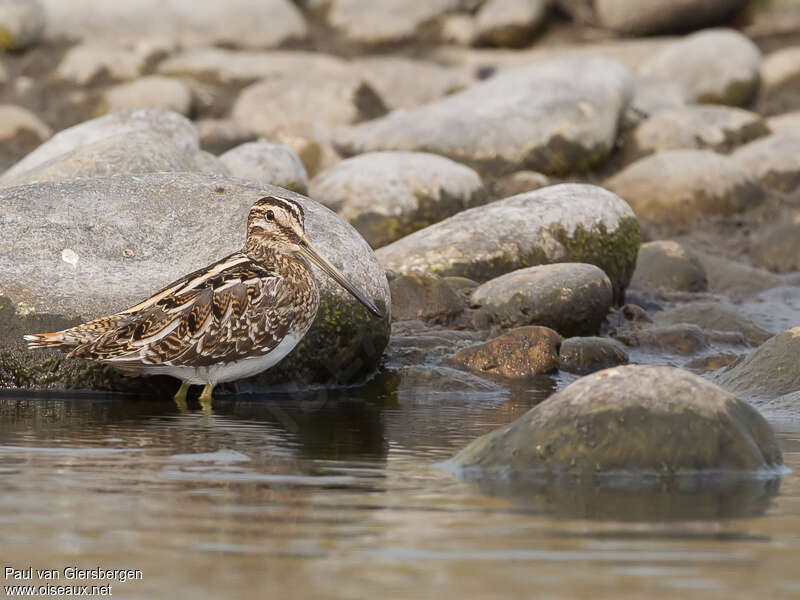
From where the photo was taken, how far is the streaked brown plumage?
30.8 ft

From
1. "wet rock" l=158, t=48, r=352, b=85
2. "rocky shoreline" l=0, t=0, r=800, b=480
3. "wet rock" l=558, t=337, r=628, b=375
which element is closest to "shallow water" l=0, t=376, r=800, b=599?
"rocky shoreline" l=0, t=0, r=800, b=480

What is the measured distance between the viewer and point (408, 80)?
2388 centimetres

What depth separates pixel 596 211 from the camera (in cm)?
1402

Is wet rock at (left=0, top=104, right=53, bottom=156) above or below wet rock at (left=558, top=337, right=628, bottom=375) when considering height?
above

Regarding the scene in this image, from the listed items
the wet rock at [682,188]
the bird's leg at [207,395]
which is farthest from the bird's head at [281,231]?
the wet rock at [682,188]

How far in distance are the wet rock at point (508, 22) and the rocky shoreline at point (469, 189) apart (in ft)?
0.13

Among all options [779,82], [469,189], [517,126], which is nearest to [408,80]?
[517,126]

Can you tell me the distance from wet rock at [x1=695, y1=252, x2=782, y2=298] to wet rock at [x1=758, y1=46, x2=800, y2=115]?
23.6ft

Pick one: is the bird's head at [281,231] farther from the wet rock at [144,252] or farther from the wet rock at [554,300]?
the wet rock at [554,300]

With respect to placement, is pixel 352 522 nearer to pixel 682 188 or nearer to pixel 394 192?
pixel 394 192

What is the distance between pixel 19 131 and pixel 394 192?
27.4ft

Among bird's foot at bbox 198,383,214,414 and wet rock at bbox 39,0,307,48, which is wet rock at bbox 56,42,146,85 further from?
bird's foot at bbox 198,383,214,414

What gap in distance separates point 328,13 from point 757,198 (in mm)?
10058

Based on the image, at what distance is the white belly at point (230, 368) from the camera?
9602 millimetres
